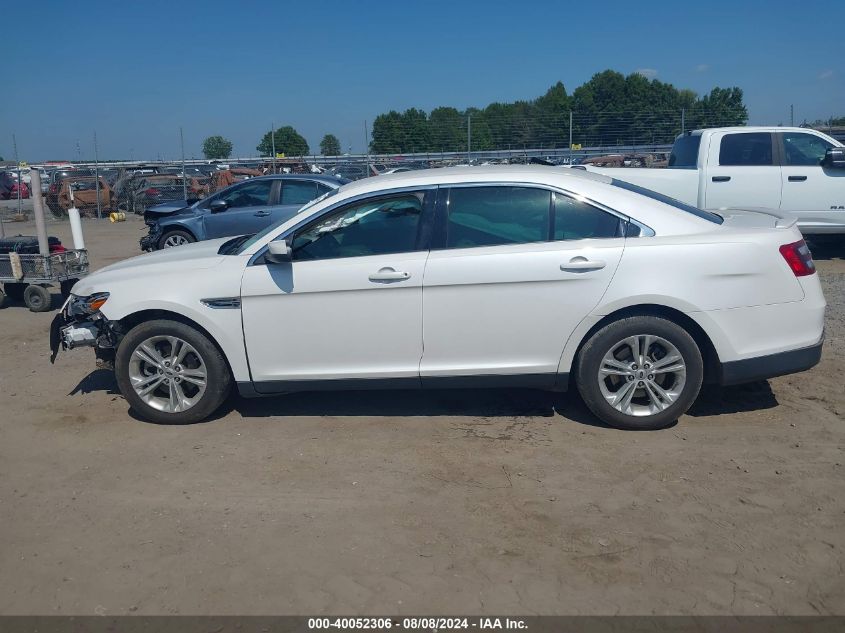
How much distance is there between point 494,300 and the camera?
5.01m

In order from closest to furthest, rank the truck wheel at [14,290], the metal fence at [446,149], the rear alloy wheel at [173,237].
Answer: the truck wheel at [14,290] < the rear alloy wheel at [173,237] < the metal fence at [446,149]

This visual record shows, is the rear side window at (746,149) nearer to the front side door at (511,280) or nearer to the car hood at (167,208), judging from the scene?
the front side door at (511,280)

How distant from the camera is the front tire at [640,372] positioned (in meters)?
4.97

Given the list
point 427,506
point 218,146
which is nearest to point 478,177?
point 427,506

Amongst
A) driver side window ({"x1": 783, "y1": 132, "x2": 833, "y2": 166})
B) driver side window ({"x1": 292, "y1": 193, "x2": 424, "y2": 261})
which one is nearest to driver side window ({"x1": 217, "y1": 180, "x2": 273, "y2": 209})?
driver side window ({"x1": 783, "y1": 132, "x2": 833, "y2": 166})

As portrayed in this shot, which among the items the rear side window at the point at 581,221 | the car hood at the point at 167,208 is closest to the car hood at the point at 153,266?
the rear side window at the point at 581,221

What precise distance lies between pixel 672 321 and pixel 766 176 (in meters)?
7.14

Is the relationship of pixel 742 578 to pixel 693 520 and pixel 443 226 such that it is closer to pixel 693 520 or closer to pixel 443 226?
pixel 693 520

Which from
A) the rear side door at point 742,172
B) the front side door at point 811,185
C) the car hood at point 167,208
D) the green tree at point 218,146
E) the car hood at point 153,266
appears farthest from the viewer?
the green tree at point 218,146

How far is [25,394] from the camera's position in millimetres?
6332

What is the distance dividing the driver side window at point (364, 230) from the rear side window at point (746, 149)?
7.59 metres

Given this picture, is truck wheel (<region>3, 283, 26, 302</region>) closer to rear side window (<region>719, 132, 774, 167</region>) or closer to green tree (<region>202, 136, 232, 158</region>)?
rear side window (<region>719, 132, 774, 167</region>)

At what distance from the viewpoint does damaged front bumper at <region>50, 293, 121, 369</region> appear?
5.49m

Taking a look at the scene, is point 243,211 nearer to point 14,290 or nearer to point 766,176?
point 14,290
